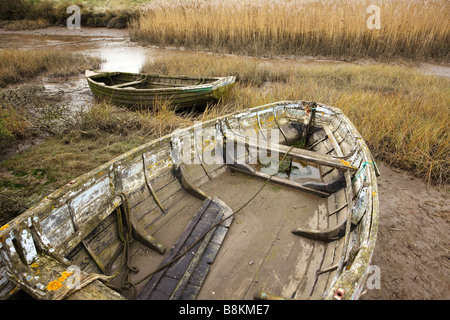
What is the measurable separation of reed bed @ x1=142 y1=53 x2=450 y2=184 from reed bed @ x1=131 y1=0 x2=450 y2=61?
2570mm

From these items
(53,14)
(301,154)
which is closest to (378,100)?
(301,154)

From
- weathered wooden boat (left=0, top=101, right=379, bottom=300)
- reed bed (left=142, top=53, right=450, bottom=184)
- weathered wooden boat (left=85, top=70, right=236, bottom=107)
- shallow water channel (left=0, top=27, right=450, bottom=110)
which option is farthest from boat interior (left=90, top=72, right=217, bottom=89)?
weathered wooden boat (left=0, top=101, right=379, bottom=300)

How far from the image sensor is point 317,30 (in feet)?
34.9

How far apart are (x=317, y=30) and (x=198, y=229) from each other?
10934mm

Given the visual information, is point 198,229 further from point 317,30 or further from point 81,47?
point 81,47

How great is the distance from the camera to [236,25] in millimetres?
11516

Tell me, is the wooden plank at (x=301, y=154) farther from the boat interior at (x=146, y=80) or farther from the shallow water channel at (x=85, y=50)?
the shallow water channel at (x=85, y=50)

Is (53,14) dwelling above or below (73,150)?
above

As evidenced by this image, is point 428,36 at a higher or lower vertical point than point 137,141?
higher

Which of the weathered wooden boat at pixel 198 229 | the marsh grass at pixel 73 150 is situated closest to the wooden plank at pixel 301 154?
the weathered wooden boat at pixel 198 229
